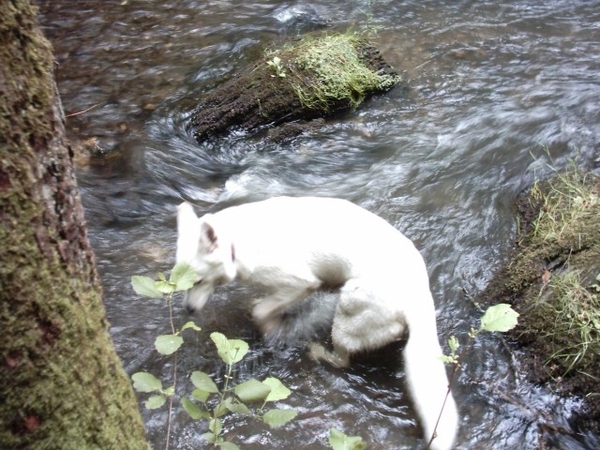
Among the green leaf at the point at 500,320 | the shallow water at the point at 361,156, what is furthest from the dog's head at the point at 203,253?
the green leaf at the point at 500,320

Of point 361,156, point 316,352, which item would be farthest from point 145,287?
point 361,156

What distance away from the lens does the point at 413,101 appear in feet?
20.1

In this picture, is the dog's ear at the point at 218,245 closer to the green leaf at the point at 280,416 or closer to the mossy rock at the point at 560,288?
the green leaf at the point at 280,416

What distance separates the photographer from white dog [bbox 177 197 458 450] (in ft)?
10.8

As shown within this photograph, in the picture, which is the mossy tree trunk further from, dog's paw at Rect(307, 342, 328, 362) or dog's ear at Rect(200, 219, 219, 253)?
dog's paw at Rect(307, 342, 328, 362)

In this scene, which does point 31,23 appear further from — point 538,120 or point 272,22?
point 272,22

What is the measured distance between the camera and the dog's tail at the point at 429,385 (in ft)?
9.14

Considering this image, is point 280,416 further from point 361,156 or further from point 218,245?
point 361,156

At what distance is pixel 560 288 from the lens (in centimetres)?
364

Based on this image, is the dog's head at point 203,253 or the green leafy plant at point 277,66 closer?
the dog's head at point 203,253

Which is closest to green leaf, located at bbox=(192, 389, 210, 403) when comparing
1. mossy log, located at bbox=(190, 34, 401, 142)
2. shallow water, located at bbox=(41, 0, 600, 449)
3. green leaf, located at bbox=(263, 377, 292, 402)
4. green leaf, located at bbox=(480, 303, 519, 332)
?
green leaf, located at bbox=(263, 377, 292, 402)

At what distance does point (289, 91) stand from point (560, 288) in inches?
130

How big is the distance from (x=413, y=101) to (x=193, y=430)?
4.25 metres

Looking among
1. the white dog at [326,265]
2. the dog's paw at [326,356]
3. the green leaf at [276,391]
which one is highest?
the green leaf at [276,391]
